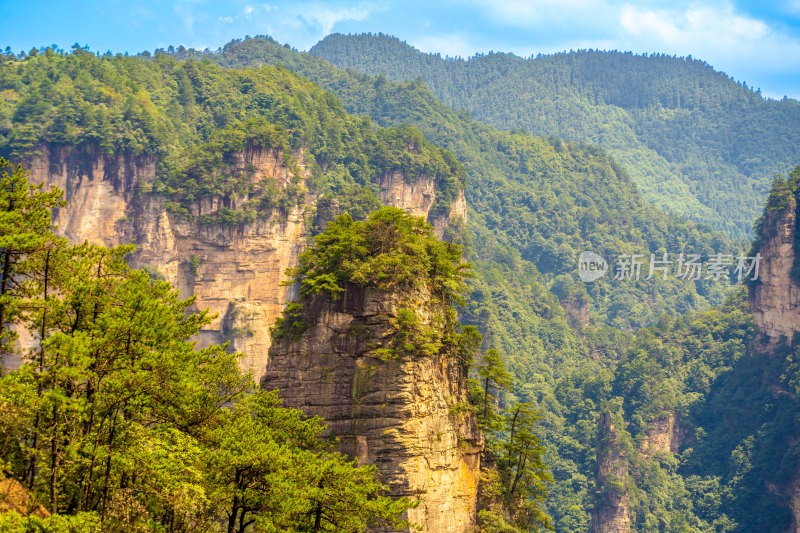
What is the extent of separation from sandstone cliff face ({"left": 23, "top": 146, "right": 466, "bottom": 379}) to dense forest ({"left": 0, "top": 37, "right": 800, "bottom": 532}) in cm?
100

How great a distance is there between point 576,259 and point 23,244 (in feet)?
365

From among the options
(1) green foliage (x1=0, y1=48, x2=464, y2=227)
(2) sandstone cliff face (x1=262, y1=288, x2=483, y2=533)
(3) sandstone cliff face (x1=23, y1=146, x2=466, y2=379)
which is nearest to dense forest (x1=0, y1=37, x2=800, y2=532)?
(1) green foliage (x1=0, y1=48, x2=464, y2=227)

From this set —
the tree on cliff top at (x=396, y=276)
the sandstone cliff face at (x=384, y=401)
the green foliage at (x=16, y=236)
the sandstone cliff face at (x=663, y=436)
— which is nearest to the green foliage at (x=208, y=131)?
the tree on cliff top at (x=396, y=276)

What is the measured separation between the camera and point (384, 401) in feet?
112

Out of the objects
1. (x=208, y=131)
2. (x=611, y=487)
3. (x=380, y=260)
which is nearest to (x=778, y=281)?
(x=611, y=487)

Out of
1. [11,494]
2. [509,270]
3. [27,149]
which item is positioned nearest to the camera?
[11,494]

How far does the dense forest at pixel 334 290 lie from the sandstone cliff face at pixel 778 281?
4326 mm

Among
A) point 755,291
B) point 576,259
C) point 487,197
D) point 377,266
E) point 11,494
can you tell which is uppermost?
point 487,197

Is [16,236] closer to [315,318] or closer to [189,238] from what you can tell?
[315,318]

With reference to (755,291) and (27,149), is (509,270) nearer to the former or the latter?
(755,291)

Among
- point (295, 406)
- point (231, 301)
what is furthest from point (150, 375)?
point (231, 301)

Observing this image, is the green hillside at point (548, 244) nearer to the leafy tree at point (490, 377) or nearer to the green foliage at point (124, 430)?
the leafy tree at point (490, 377)

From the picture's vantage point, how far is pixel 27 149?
6231cm

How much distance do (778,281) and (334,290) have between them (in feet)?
182
